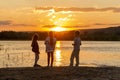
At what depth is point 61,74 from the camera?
19.2 meters

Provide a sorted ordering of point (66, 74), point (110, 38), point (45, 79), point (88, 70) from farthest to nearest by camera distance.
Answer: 1. point (110, 38)
2. point (88, 70)
3. point (66, 74)
4. point (45, 79)

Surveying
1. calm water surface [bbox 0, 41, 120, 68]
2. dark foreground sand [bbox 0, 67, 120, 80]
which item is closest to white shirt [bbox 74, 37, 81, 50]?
dark foreground sand [bbox 0, 67, 120, 80]

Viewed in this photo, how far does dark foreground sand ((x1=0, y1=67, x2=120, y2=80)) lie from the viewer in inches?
714

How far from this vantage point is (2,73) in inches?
771

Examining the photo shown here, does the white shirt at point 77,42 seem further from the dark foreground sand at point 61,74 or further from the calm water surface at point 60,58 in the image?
the calm water surface at point 60,58

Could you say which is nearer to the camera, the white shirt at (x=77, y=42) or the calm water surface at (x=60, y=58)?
the white shirt at (x=77, y=42)

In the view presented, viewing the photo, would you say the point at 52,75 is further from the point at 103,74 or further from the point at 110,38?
the point at 110,38

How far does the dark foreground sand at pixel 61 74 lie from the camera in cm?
1814

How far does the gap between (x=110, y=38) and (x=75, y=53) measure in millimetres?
169383

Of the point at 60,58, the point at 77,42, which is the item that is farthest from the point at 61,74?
the point at 60,58

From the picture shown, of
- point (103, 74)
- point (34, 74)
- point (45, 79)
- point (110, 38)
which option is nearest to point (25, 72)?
point (34, 74)

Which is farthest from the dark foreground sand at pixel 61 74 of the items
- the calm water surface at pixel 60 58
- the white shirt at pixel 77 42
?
the calm water surface at pixel 60 58

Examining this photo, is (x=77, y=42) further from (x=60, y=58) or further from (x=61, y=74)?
(x=60, y=58)

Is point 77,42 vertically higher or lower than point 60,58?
higher
